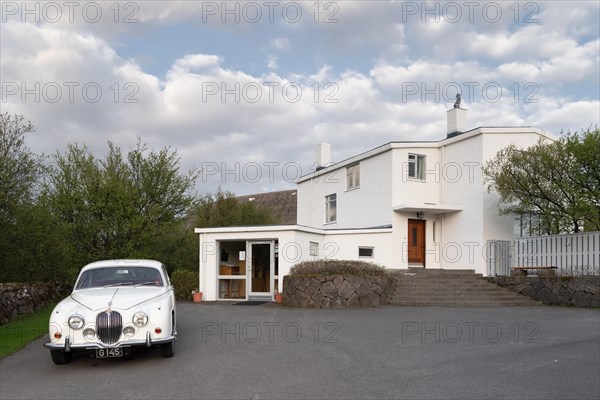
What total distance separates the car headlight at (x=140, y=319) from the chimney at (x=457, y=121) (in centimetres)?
1978

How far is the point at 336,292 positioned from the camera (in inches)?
714

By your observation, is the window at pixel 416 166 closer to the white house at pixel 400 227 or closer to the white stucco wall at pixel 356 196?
the white house at pixel 400 227

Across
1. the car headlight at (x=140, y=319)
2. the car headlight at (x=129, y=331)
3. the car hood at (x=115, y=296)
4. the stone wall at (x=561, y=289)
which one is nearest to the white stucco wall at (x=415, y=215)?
the stone wall at (x=561, y=289)

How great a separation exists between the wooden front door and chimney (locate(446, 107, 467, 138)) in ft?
14.6

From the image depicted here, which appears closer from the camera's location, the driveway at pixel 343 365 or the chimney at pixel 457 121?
the driveway at pixel 343 365

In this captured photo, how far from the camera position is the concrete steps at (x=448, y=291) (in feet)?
61.1

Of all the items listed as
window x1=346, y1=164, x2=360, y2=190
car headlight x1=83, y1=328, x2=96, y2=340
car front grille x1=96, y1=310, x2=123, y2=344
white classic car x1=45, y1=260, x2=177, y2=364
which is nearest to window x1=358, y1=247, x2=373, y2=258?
window x1=346, y1=164, x2=360, y2=190

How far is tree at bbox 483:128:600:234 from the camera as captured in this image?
707 inches

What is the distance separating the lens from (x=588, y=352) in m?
9.49

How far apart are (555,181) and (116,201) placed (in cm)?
1657

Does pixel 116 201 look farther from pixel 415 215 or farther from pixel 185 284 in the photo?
pixel 415 215

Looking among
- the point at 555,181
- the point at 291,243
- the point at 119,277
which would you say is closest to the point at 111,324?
the point at 119,277

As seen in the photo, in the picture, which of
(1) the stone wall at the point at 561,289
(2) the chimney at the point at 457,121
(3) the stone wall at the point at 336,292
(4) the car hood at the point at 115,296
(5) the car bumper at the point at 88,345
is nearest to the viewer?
(5) the car bumper at the point at 88,345

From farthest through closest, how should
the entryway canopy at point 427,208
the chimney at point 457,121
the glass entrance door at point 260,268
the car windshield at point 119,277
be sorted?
the chimney at point 457,121 < the entryway canopy at point 427,208 < the glass entrance door at point 260,268 < the car windshield at point 119,277
